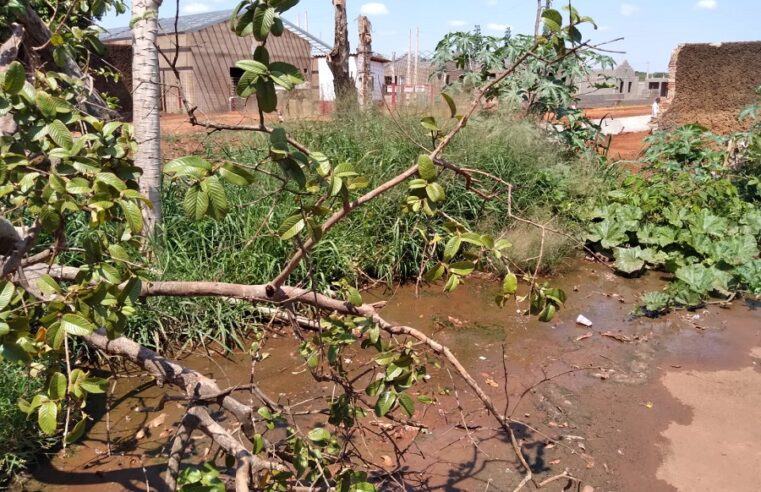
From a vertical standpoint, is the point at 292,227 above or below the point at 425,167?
below

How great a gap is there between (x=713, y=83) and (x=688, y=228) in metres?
5.95

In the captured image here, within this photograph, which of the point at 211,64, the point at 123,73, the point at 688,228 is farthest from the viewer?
the point at 211,64

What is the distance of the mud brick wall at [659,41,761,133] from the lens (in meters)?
9.88

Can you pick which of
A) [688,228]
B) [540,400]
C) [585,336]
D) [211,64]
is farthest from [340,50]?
[211,64]

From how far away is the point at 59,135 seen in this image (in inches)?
62.6

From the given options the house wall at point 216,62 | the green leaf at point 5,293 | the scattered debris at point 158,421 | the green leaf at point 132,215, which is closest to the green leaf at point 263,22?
the green leaf at point 132,215

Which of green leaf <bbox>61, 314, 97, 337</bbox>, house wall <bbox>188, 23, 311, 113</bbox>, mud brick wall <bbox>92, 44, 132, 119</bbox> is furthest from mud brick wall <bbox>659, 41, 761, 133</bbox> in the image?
house wall <bbox>188, 23, 311, 113</bbox>

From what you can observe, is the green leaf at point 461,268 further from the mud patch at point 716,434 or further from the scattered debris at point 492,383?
the scattered debris at point 492,383

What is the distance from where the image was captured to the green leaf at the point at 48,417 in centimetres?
140

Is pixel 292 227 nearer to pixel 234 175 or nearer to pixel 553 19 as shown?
pixel 234 175

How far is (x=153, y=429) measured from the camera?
3082mm

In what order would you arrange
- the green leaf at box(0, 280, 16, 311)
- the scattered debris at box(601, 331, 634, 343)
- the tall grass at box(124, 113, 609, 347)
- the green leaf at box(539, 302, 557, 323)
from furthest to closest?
the scattered debris at box(601, 331, 634, 343), the tall grass at box(124, 113, 609, 347), the green leaf at box(539, 302, 557, 323), the green leaf at box(0, 280, 16, 311)

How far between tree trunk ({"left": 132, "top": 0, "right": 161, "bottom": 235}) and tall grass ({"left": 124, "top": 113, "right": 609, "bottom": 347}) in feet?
1.26

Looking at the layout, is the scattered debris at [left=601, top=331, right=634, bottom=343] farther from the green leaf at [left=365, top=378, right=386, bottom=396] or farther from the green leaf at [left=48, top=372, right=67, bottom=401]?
the green leaf at [left=48, top=372, right=67, bottom=401]
